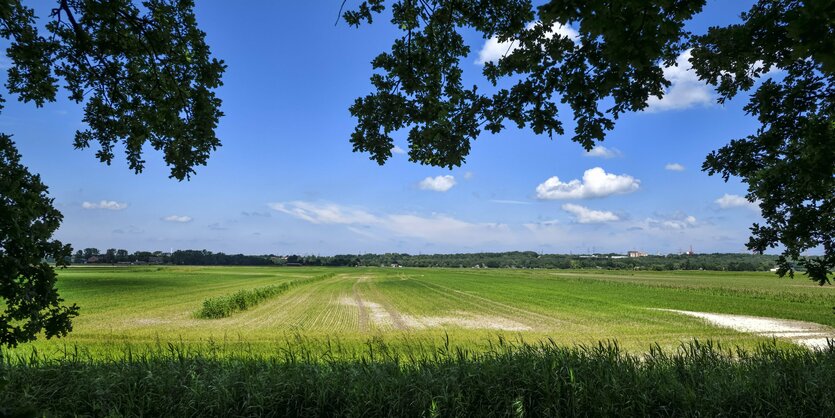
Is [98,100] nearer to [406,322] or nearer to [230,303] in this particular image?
[406,322]

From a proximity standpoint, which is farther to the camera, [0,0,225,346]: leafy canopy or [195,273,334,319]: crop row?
[195,273,334,319]: crop row

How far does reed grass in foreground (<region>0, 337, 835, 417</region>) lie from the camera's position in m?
6.18

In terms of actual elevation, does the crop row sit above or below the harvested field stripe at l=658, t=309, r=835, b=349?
above

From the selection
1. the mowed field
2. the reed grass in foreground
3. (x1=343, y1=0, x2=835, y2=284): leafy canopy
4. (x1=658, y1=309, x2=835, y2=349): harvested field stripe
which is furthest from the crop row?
(x1=658, y1=309, x2=835, y2=349): harvested field stripe

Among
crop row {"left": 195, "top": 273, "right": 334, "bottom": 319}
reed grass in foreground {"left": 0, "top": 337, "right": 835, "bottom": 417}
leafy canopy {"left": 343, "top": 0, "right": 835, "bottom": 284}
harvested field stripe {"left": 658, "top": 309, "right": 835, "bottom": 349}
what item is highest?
leafy canopy {"left": 343, "top": 0, "right": 835, "bottom": 284}

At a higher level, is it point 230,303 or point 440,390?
point 440,390

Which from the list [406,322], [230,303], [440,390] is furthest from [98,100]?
[230,303]

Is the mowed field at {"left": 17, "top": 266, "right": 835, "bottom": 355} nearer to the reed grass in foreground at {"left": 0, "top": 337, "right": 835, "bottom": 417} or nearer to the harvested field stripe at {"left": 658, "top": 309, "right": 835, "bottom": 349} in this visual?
the harvested field stripe at {"left": 658, "top": 309, "right": 835, "bottom": 349}

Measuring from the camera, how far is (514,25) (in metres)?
6.49

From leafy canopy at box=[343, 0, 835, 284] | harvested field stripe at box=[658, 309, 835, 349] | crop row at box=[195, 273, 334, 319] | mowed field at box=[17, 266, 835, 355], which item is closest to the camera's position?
leafy canopy at box=[343, 0, 835, 284]

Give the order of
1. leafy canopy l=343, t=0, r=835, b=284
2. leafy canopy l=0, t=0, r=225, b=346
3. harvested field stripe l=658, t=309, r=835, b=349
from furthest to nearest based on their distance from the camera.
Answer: harvested field stripe l=658, t=309, r=835, b=349 < leafy canopy l=0, t=0, r=225, b=346 < leafy canopy l=343, t=0, r=835, b=284

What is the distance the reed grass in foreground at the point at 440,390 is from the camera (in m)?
6.18

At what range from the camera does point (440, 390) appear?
647cm

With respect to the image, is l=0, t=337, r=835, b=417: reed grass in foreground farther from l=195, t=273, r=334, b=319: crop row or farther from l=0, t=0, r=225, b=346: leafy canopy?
l=195, t=273, r=334, b=319: crop row
